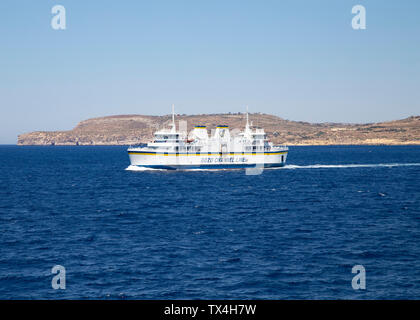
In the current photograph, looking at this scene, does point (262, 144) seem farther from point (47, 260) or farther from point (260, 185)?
point (47, 260)

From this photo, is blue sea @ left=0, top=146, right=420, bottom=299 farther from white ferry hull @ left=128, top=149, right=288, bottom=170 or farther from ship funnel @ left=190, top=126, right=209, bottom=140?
ship funnel @ left=190, top=126, right=209, bottom=140

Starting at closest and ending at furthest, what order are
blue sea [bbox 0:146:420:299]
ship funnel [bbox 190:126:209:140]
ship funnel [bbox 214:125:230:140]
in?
blue sea [bbox 0:146:420:299], ship funnel [bbox 190:126:209:140], ship funnel [bbox 214:125:230:140]

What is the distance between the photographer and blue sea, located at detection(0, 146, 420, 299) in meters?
22.9

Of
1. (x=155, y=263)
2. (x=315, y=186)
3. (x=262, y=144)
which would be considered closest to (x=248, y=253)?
(x=155, y=263)

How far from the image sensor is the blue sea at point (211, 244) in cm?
2291

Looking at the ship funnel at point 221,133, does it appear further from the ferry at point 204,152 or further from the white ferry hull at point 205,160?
the white ferry hull at point 205,160

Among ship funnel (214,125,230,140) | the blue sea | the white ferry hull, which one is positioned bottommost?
the blue sea

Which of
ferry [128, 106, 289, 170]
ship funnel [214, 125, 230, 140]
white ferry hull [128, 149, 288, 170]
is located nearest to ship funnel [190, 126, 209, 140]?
ferry [128, 106, 289, 170]

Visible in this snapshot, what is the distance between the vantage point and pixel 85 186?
7625 centimetres

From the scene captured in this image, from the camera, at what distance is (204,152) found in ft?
319

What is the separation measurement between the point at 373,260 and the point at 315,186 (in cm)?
4590

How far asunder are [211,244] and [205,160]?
65.6 m

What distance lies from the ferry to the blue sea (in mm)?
28074
